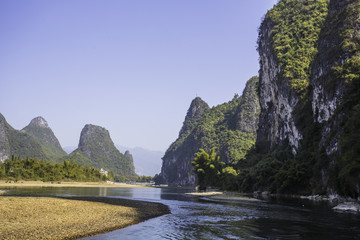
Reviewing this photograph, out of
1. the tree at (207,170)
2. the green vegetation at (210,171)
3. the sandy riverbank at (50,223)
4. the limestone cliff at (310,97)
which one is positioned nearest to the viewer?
→ the sandy riverbank at (50,223)

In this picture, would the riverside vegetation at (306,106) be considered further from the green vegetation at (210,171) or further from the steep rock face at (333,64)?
the green vegetation at (210,171)

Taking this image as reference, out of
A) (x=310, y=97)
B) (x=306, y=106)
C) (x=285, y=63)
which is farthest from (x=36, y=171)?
(x=310, y=97)

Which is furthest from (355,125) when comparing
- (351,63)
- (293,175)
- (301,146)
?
(301,146)

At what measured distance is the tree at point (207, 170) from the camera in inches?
4412

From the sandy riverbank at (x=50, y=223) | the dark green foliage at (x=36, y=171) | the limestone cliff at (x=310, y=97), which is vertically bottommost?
the sandy riverbank at (x=50, y=223)

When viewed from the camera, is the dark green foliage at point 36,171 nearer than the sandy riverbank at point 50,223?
No

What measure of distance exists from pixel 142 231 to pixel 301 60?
3599 inches

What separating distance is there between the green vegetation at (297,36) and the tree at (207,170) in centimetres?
4190

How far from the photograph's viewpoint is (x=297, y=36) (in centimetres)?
10488

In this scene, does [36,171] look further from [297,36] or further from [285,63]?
[297,36]

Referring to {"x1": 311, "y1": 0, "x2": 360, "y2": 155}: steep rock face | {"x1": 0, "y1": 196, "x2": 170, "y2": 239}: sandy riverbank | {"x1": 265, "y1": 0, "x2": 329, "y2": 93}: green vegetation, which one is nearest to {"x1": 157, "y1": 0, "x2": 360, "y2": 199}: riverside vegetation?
{"x1": 311, "y1": 0, "x2": 360, "y2": 155}: steep rock face

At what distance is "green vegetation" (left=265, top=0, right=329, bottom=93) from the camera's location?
9338 cm

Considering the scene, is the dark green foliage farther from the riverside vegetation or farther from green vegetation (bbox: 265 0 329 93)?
green vegetation (bbox: 265 0 329 93)

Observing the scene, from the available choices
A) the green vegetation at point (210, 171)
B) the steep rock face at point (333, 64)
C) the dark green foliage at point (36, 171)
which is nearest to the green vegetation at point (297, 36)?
the steep rock face at point (333, 64)
